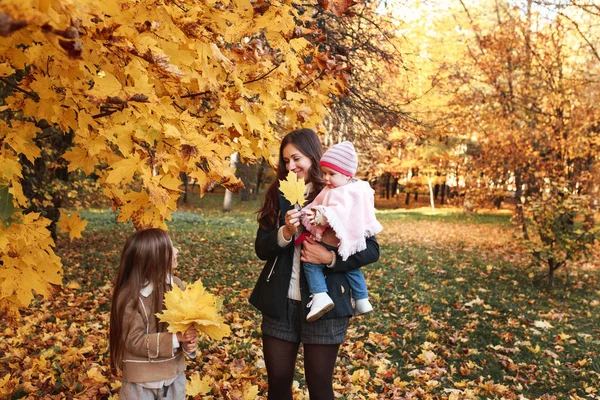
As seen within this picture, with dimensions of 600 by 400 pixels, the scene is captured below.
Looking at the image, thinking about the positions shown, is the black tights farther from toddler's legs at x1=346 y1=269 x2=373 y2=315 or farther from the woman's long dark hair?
the woman's long dark hair

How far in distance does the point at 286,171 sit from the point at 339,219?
16.8 inches

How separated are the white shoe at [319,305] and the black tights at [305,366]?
0.59ft

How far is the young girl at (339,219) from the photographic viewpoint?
7.34 feet

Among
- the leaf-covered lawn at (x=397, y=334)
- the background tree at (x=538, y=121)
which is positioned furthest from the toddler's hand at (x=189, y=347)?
the background tree at (x=538, y=121)

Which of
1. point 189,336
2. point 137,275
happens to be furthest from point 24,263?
point 189,336

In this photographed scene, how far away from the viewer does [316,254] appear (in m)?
2.26

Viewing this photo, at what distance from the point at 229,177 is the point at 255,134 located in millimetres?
689

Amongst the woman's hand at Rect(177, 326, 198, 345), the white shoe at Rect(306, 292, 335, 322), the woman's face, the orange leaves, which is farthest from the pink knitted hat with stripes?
the orange leaves

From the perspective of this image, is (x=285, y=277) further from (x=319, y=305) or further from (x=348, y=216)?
(x=348, y=216)

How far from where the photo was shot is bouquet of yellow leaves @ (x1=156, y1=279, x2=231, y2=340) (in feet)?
6.42

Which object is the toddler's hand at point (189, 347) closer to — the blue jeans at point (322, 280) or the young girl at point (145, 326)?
the young girl at point (145, 326)

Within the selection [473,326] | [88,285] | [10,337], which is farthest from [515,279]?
[10,337]

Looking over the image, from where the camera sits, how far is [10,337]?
15.3 feet

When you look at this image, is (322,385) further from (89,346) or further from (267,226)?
(89,346)
